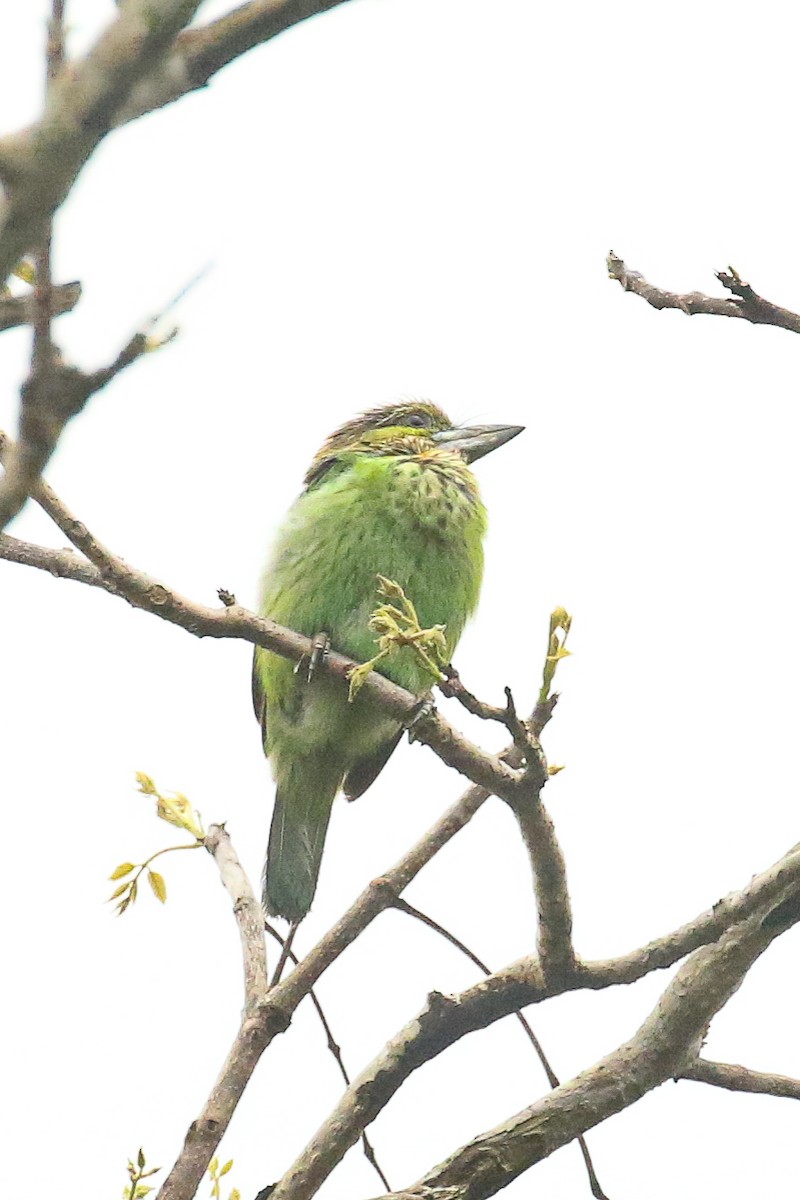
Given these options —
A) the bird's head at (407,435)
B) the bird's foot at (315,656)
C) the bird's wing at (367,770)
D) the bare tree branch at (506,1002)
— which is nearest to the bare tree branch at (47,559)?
the bird's foot at (315,656)

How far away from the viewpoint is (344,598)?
14.9ft

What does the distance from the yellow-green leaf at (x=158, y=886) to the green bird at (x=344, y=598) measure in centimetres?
106

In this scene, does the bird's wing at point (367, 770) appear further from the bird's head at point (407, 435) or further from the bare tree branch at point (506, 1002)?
the bare tree branch at point (506, 1002)

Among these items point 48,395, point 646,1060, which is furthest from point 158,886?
point 48,395

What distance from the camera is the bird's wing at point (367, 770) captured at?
16.3 feet

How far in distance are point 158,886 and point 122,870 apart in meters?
0.09

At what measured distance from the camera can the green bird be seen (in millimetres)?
4586

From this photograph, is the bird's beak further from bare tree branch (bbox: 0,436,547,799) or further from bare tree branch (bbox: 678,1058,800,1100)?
bare tree branch (bbox: 678,1058,800,1100)

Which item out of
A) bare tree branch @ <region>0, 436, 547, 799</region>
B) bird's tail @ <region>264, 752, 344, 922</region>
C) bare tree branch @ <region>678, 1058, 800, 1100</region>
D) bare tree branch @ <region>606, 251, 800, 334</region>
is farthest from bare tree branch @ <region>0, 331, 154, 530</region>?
bird's tail @ <region>264, 752, 344, 922</region>

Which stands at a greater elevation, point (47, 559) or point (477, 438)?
point (477, 438)

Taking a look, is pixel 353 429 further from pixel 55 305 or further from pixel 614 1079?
pixel 55 305

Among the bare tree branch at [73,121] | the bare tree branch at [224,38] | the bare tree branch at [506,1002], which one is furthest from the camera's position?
the bare tree branch at [506,1002]

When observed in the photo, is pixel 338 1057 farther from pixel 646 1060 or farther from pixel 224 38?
pixel 224 38

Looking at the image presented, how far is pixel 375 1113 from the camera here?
115 inches
